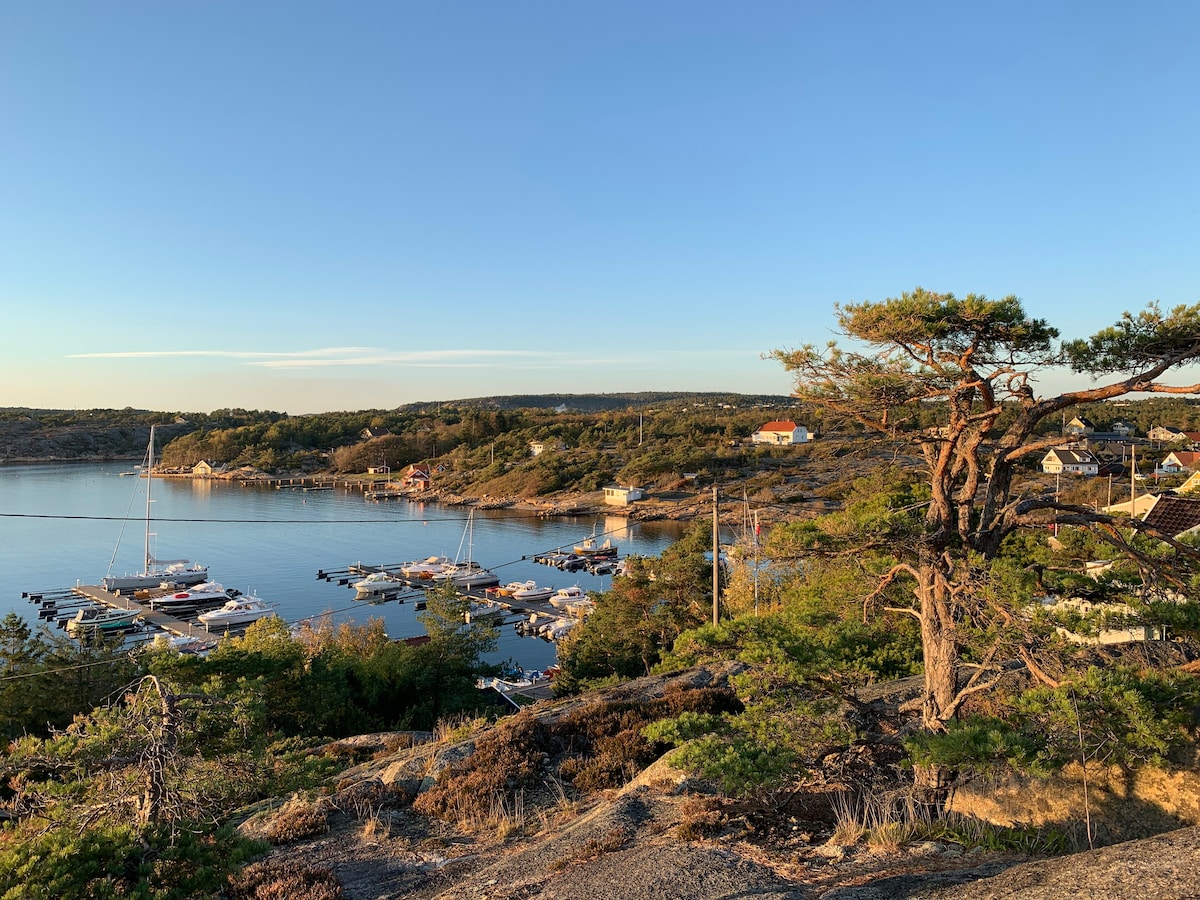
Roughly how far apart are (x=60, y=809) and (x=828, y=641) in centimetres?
480

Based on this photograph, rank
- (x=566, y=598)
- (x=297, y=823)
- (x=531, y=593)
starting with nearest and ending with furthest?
(x=297, y=823), (x=566, y=598), (x=531, y=593)

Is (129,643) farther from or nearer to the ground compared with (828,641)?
nearer to the ground

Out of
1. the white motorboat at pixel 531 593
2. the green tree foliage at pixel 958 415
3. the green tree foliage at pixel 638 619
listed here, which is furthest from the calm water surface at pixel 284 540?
the green tree foliage at pixel 958 415

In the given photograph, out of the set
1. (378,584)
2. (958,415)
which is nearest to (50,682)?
(958,415)

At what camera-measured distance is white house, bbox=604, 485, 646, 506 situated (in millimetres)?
61156

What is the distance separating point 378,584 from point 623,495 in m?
29.5

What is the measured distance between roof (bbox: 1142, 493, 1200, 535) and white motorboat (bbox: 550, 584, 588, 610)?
21.1 meters

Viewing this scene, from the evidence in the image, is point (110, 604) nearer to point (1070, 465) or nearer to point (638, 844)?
point (638, 844)

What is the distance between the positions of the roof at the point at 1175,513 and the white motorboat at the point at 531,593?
943 inches

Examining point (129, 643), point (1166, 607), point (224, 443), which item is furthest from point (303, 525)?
Result: point (1166, 607)

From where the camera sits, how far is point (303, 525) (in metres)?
55.0

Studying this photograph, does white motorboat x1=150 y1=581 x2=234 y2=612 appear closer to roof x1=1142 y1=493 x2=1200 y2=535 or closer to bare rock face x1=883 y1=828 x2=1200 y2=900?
roof x1=1142 y1=493 x2=1200 y2=535

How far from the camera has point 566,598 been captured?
3222cm

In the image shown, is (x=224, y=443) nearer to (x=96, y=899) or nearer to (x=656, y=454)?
(x=656, y=454)
